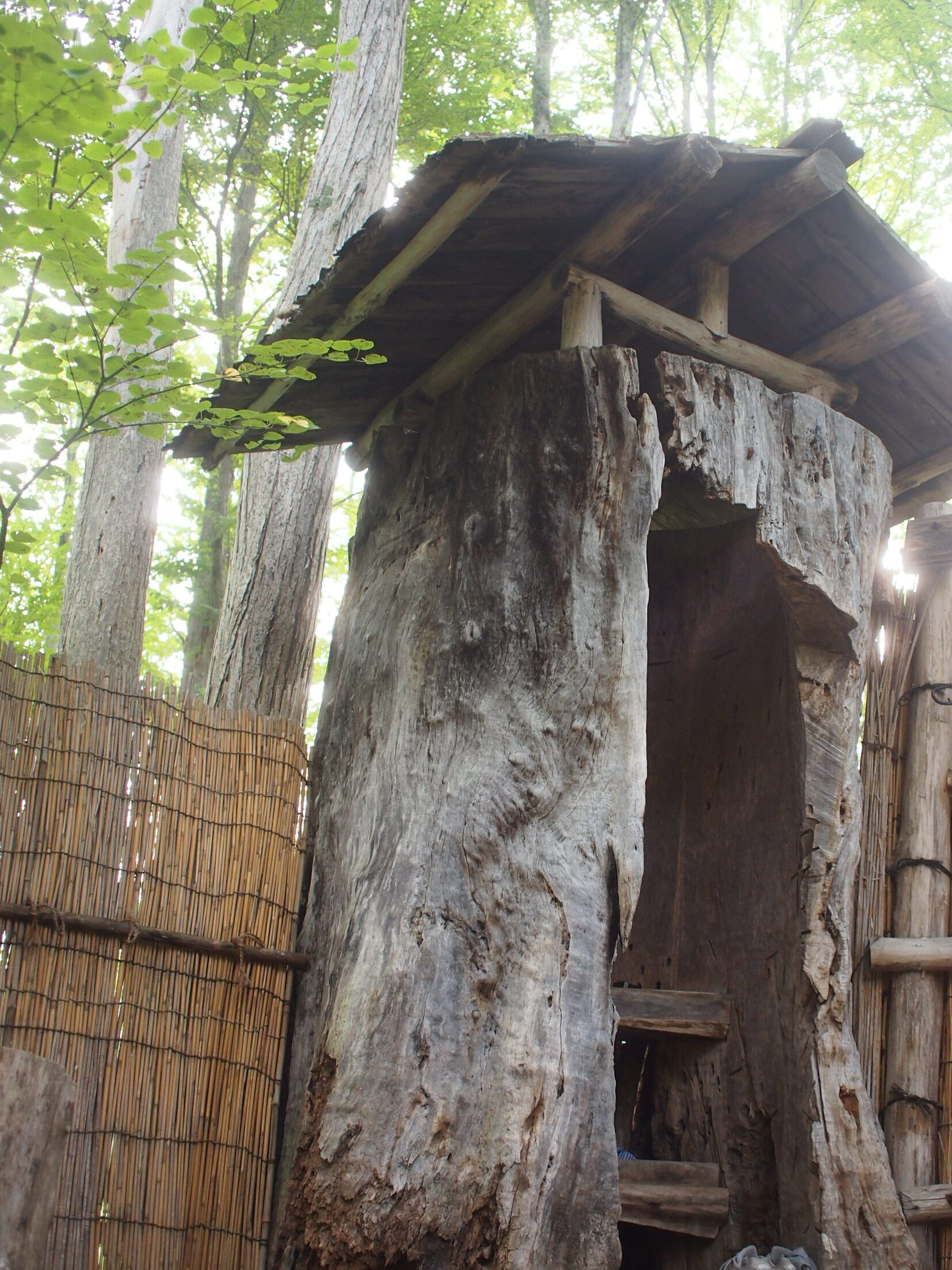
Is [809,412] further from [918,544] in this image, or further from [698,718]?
[698,718]

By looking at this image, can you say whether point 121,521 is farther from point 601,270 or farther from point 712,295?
point 712,295

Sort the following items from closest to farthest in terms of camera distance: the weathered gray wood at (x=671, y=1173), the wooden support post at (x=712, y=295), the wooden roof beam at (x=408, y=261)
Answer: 1. the wooden roof beam at (x=408, y=261)
2. the wooden support post at (x=712, y=295)
3. the weathered gray wood at (x=671, y=1173)

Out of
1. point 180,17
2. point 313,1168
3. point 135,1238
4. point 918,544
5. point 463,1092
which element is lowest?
point 135,1238

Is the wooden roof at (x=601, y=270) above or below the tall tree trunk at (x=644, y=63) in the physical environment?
below

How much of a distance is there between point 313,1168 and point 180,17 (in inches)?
250

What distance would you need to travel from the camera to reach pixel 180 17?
262 inches

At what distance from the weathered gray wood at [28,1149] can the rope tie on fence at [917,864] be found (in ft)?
11.8

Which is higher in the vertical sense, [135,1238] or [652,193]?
[652,193]

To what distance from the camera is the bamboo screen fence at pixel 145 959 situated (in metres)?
3.33

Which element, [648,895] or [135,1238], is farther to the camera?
[648,895]

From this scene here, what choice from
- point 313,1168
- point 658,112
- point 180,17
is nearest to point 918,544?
point 313,1168

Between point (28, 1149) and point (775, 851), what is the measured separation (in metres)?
3.08

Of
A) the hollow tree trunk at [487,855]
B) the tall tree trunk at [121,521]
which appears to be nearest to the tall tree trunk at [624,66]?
the tall tree trunk at [121,521]

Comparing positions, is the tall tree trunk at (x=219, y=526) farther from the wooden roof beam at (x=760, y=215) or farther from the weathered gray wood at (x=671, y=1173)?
the weathered gray wood at (x=671, y=1173)
